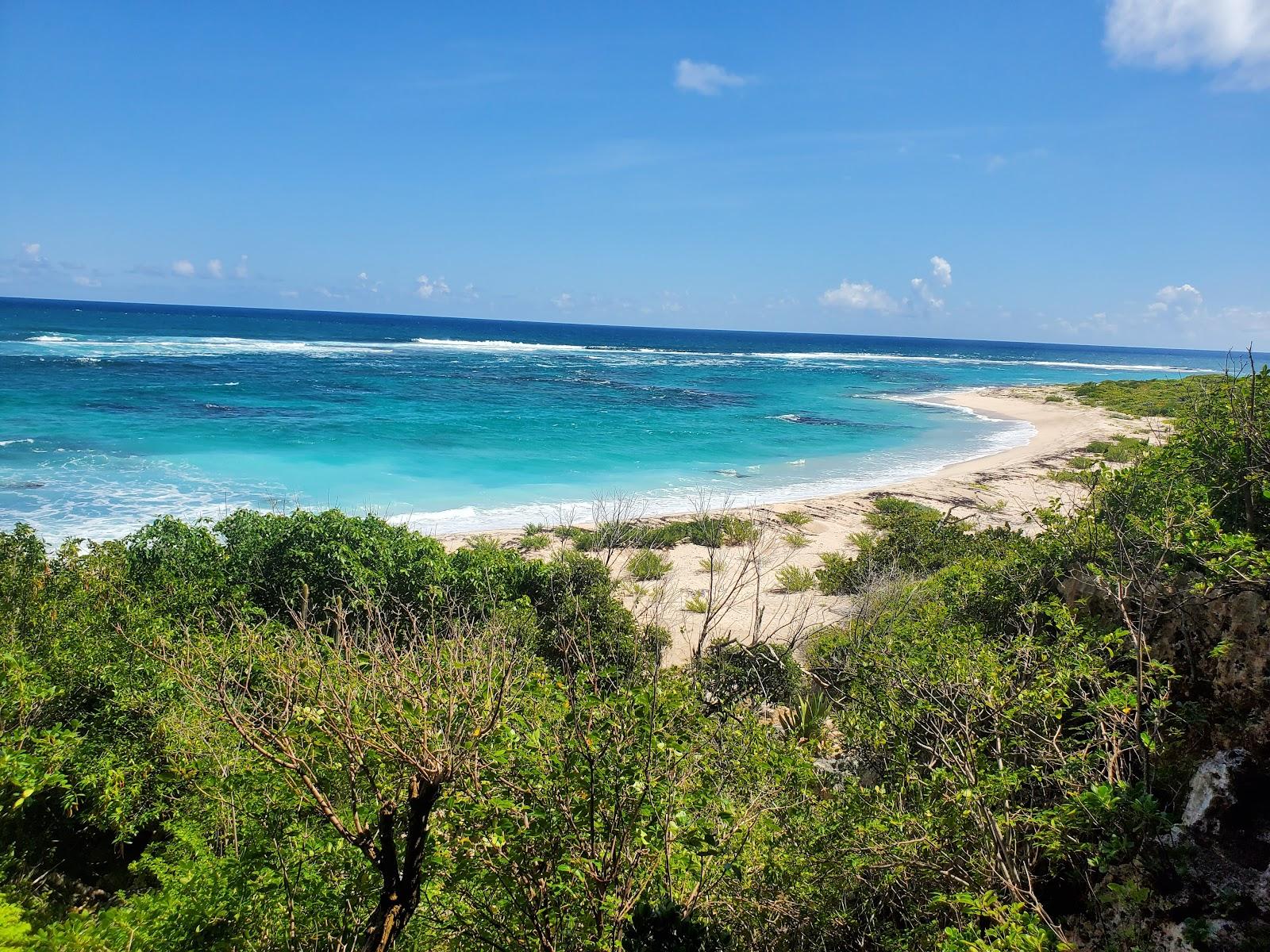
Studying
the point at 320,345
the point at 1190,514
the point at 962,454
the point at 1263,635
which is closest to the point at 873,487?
the point at 962,454

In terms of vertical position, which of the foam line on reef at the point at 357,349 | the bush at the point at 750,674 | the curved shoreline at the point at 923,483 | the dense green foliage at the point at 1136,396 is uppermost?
the foam line on reef at the point at 357,349

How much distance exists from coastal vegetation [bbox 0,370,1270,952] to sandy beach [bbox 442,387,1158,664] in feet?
5.91

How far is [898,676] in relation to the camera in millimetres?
6492

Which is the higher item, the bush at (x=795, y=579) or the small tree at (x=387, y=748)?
the small tree at (x=387, y=748)

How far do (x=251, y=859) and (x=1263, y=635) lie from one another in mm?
6917

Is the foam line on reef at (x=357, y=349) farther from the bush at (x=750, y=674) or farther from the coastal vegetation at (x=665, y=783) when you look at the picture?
the bush at (x=750, y=674)

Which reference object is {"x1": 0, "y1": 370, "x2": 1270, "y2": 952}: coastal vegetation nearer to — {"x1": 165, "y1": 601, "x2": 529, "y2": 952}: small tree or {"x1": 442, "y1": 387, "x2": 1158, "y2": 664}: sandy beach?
{"x1": 165, "y1": 601, "x2": 529, "y2": 952}: small tree

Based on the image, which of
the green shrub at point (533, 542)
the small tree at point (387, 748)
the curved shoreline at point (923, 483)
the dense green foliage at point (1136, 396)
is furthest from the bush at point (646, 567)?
the dense green foliage at point (1136, 396)

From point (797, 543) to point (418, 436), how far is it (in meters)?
19.8

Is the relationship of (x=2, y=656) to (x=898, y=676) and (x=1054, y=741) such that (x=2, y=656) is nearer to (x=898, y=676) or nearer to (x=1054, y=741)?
(x=898, y=676)

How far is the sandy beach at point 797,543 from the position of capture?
503 inches

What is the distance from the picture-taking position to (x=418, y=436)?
32.0 meters

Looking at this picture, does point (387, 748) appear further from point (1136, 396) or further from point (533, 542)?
point (1136, 396)

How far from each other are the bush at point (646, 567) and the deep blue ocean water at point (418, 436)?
5294 mm
